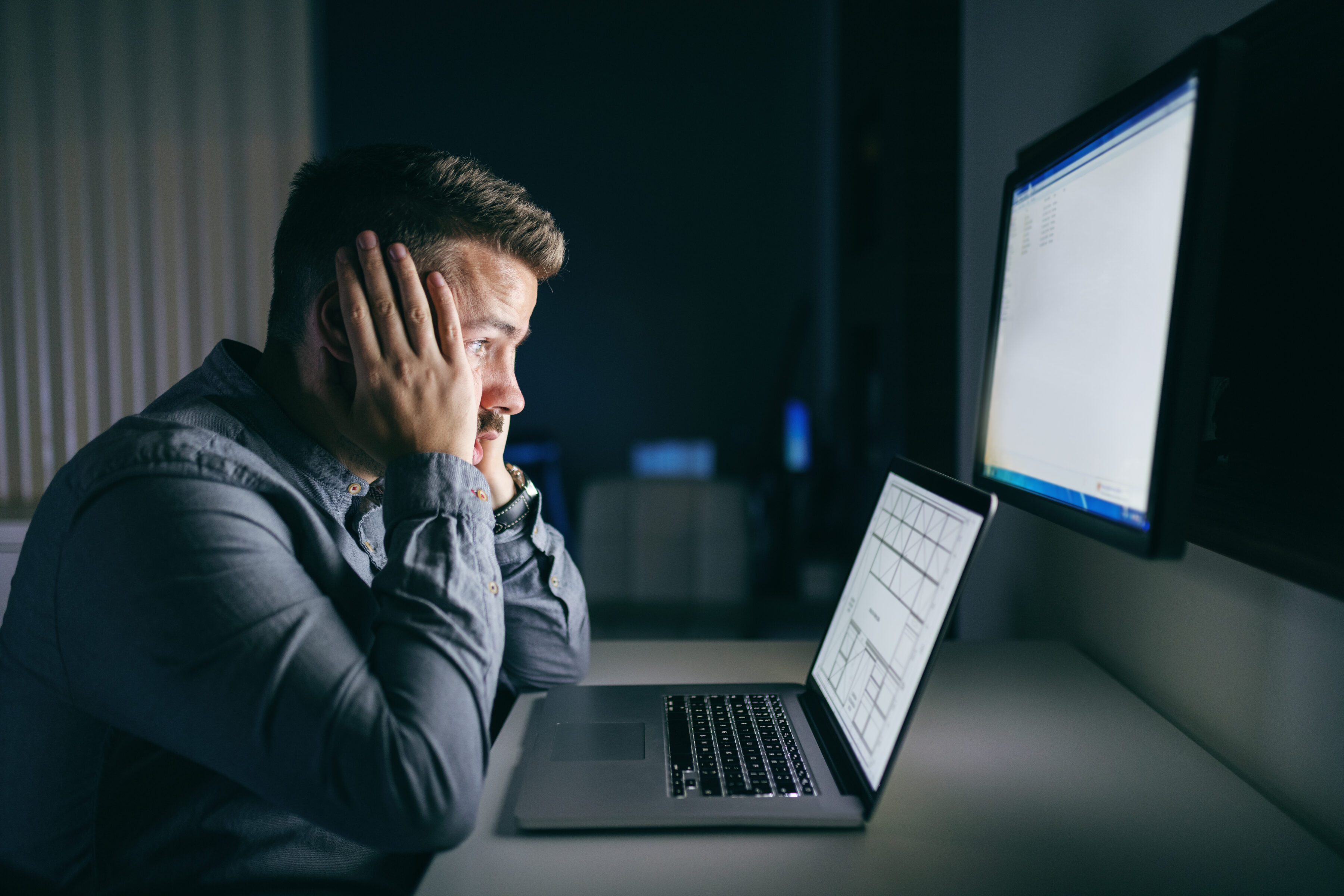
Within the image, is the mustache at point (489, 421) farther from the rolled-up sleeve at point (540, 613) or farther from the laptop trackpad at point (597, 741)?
the laptop trackpad at point (597, 741)

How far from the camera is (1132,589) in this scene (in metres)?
1.00

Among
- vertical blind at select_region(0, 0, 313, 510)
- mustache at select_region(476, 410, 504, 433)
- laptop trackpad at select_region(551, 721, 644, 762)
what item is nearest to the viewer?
laptop trackpad at select_region(551, 721, 644, 762)

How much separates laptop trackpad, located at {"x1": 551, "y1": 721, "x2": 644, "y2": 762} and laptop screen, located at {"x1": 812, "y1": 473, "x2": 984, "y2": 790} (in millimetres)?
209

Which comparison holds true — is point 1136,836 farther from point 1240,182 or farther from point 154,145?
point 154,145

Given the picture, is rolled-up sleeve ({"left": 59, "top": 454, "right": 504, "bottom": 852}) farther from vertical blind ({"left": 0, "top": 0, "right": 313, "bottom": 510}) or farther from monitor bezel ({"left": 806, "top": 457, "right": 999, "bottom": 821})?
vertical blind ({"left": 0, "top": 0, "right": 313, "bottom": 510})

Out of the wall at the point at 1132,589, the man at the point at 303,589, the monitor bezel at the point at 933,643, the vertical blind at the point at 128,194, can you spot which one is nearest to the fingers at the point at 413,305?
the man at the point at 303,589

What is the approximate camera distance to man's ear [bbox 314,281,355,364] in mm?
862

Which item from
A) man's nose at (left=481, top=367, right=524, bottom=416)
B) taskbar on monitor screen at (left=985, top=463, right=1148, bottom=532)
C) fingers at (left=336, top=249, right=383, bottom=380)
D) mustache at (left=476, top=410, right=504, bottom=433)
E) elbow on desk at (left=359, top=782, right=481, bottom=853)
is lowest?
elbow on desk at (left=359, top=782, right=481, bottom=853)

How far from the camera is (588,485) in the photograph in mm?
1907

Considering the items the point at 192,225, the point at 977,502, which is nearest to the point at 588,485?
the point at 977,502

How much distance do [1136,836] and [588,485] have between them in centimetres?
141

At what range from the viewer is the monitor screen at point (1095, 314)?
0.59 meters

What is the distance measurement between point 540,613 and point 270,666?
1.51 feet

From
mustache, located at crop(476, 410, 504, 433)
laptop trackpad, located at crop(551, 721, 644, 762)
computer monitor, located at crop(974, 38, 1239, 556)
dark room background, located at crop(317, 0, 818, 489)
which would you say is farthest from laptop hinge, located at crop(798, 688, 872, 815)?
dark room background, located at crop(317, 0, 818, 489)
